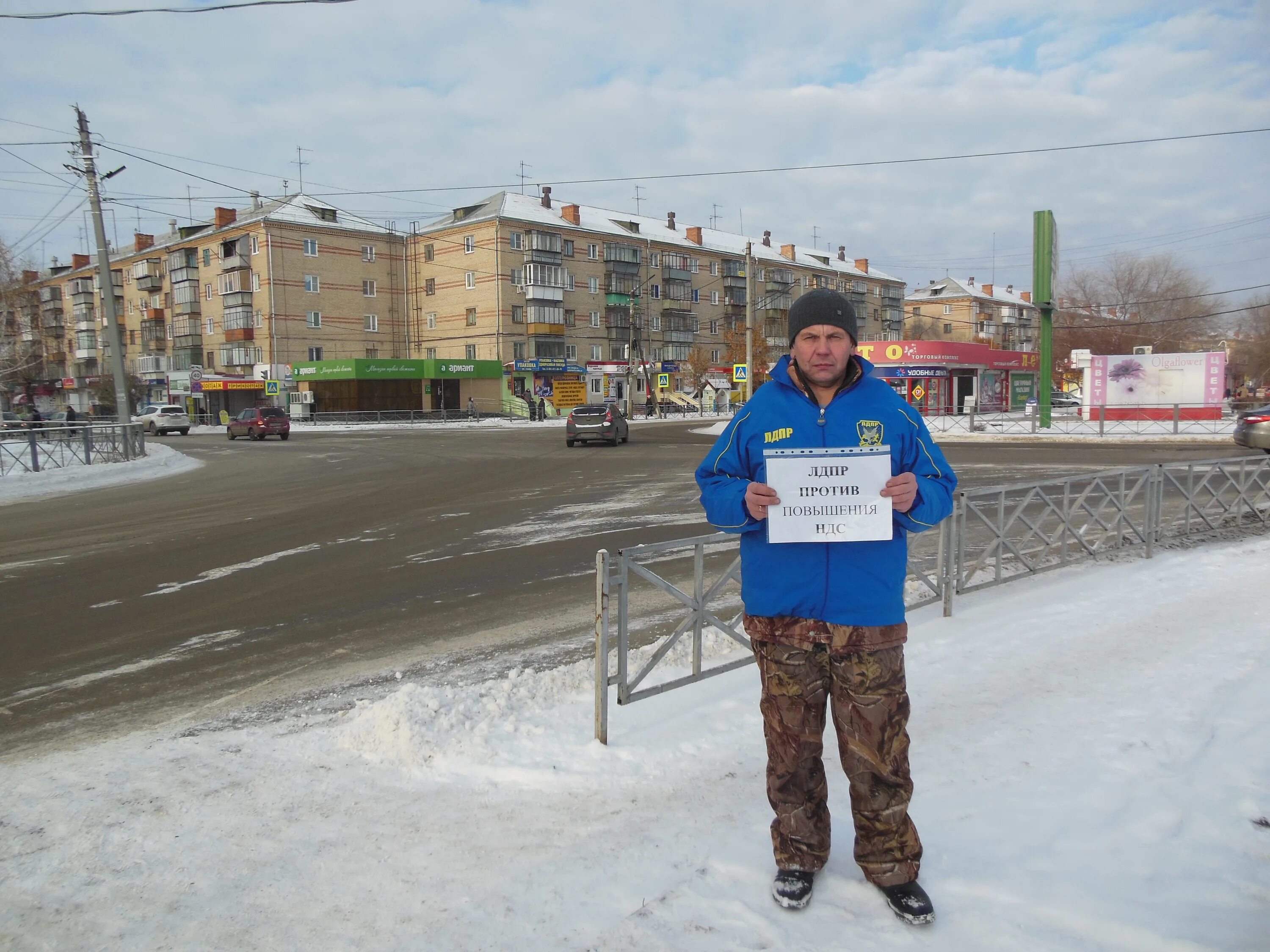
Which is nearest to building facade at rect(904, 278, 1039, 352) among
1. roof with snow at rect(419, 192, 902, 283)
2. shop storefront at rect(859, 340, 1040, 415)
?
roof with snow at rect(419, 192, 902, 283)

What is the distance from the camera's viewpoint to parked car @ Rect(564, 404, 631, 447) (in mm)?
27375

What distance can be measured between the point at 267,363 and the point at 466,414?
1589 centimetres

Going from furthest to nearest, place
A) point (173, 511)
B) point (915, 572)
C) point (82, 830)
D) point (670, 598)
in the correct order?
1. point (173, 511)
2. point (670, 598)
3. point (915, 572)
4. point (82, 830)


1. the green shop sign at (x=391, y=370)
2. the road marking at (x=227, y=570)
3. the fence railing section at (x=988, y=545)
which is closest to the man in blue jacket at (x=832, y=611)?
the fence railing section at (x=988, y=545)

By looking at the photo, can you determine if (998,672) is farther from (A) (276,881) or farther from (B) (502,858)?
(A) (276,881)

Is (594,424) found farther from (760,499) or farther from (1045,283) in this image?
(760,499)

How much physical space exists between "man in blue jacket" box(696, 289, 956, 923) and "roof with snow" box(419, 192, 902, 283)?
200 ft

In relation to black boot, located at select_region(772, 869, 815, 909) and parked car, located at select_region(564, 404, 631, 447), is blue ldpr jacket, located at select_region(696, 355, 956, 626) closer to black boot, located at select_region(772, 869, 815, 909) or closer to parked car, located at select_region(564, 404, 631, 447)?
black boot, located at select_region(772, 869, 815, 909)

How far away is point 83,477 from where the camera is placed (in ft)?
61.8

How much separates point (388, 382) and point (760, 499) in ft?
179

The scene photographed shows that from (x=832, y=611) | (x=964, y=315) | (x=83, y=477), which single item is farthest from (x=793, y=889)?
(x=964, y=315)

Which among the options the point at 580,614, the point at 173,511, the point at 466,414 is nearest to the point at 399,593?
the point at 580,614

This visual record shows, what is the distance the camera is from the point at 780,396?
271 centimetres

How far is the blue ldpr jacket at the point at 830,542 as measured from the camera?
261cm
